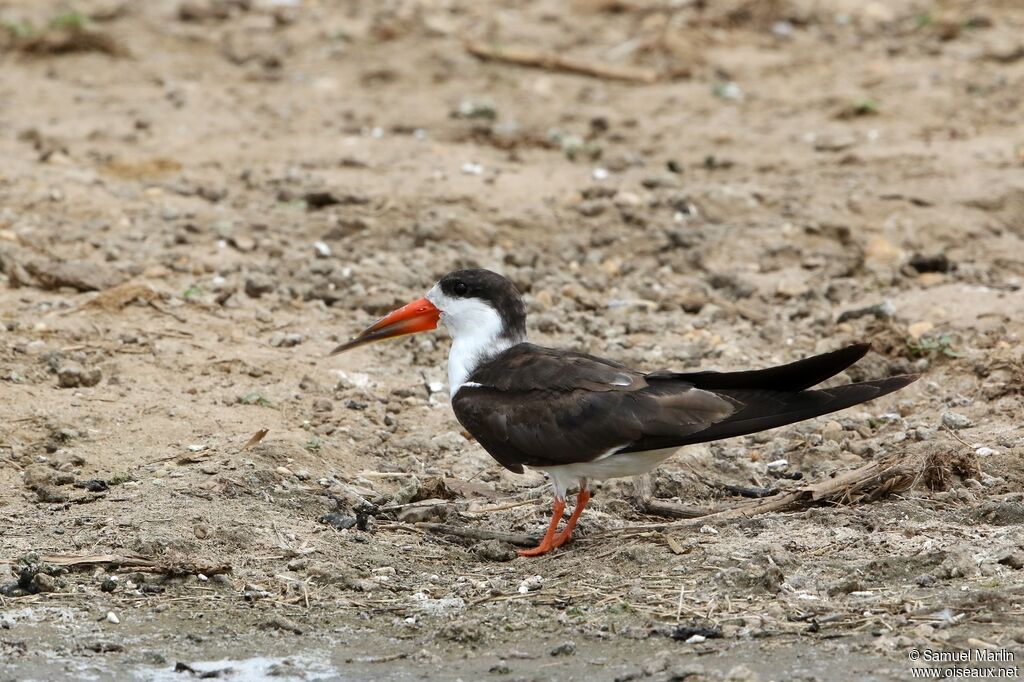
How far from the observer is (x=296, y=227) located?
8.46 meters

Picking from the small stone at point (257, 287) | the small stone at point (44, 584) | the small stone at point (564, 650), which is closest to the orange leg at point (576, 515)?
the small stone at point (564, 650)

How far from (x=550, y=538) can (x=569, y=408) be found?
20.1 inches

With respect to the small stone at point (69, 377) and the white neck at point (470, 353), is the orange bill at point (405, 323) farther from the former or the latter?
the small stone at point (69, 377)

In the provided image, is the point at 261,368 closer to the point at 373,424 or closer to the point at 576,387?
the point at 373,424

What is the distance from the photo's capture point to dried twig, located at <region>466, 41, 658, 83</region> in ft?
36.0

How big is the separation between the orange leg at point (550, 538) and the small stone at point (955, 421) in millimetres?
1885

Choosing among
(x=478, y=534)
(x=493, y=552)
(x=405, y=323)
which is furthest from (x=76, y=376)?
(x=493, y=552)

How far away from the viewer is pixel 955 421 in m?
6.41

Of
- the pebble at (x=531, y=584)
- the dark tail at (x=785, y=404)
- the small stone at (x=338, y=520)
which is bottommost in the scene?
the small stone at (x=338, y=520)

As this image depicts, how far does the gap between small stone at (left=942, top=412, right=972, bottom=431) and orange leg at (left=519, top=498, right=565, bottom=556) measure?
6.18 feet

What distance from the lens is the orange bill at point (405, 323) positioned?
246 inches

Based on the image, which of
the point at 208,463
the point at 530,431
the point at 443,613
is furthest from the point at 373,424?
the point at 443,613

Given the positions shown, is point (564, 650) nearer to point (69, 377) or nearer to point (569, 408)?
point (569, 408)

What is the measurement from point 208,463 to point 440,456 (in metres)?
1.04
